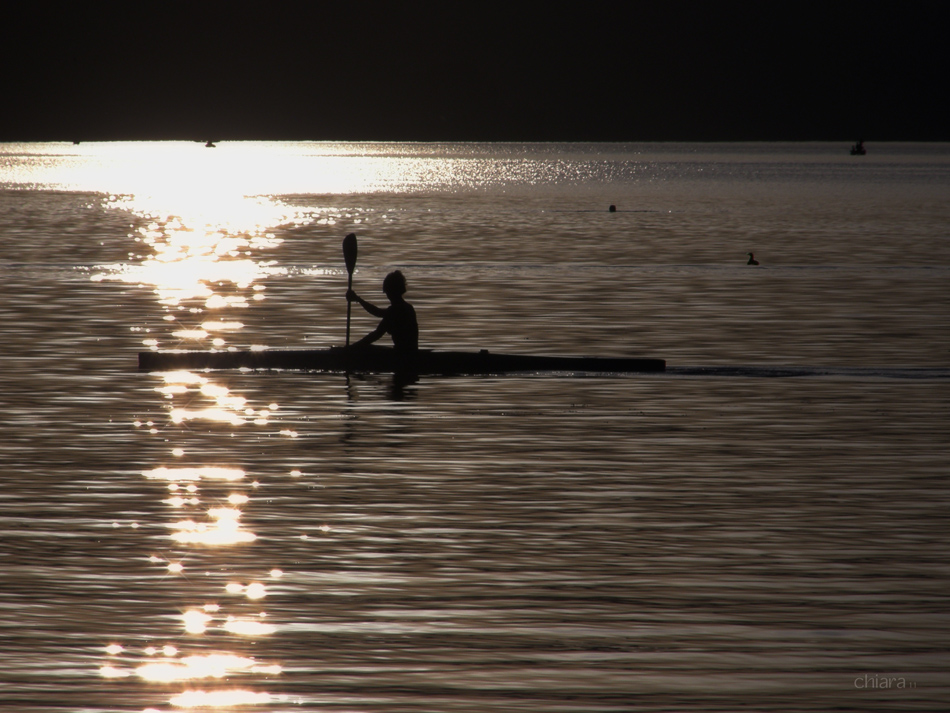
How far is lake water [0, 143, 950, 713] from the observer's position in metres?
10.4

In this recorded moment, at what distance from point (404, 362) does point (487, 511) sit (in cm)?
954

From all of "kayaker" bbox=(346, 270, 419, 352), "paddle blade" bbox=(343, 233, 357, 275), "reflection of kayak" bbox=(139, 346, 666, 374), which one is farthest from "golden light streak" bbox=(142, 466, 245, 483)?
"paddle blade" bbox=(343, 233, 357, 275)

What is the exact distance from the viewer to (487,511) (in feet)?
50.1

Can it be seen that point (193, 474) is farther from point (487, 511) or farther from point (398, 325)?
point (398, 325)

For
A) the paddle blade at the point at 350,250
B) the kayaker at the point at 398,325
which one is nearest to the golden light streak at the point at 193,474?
the kayaker at the point at 398,325

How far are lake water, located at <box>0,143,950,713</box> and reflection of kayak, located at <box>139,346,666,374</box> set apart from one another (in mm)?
259

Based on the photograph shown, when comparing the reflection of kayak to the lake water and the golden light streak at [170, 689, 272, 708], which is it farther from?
the golden light streak at [170, 689, 272, 708]

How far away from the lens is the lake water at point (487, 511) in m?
10.4

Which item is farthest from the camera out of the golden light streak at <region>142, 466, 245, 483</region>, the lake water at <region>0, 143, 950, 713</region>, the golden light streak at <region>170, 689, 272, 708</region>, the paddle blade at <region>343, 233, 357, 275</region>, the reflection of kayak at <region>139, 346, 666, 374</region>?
the paddle blade at <region>343, 233, 357, 275</region>

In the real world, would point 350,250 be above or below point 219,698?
above

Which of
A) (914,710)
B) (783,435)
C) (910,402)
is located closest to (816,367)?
(910,402)

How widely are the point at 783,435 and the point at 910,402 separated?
348 cm

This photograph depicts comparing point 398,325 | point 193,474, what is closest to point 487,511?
point 193,474

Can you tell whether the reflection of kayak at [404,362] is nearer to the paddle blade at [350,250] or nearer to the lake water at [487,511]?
the lake water at [487,511]
